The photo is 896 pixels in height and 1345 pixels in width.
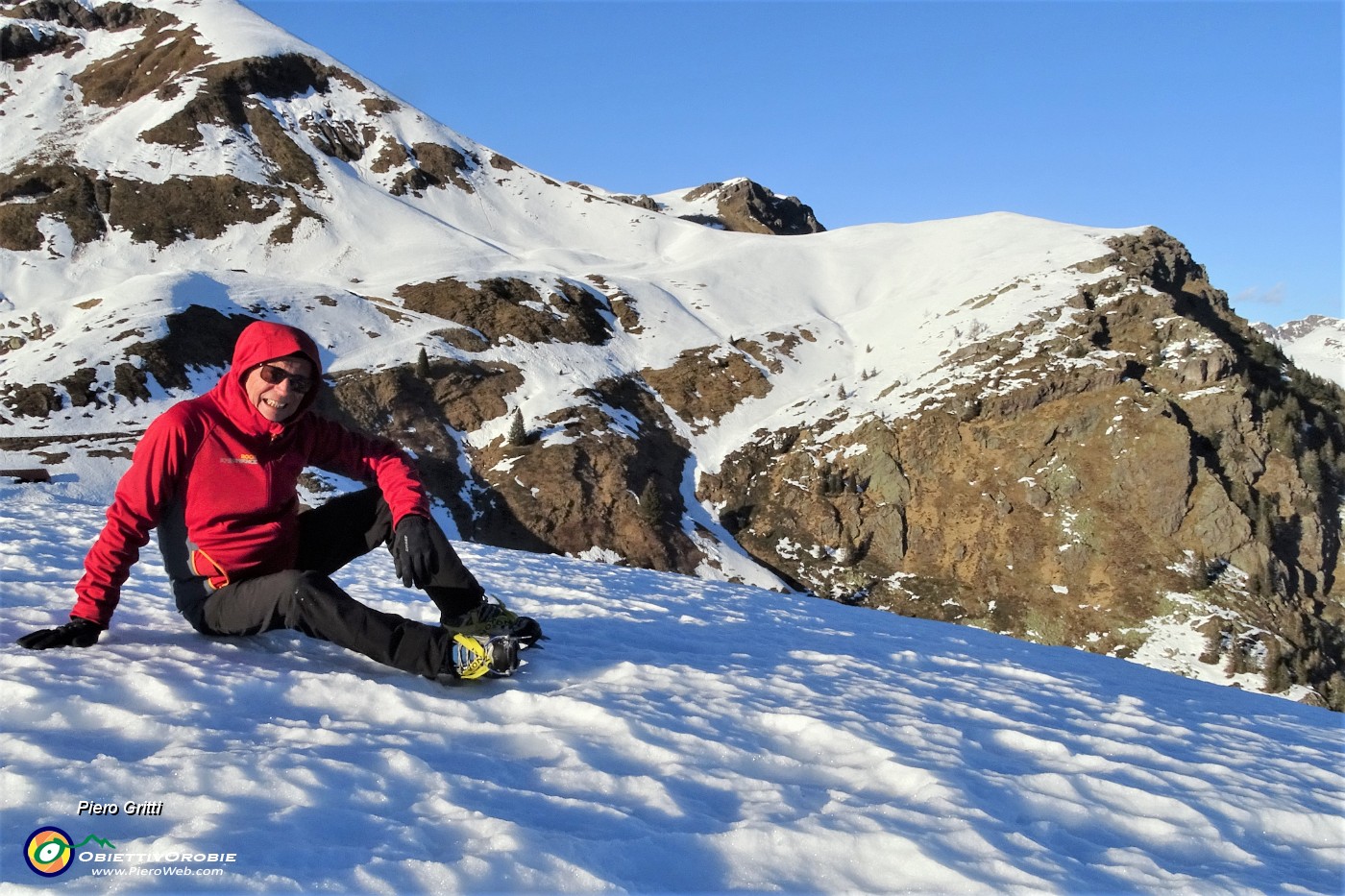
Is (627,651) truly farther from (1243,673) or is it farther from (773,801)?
(1243,673)

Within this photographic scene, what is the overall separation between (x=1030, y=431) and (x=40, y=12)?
9128cm

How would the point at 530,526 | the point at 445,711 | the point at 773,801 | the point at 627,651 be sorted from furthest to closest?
the point at 530,526, the point at 627,651, the point at 445,711, the point at 773,801

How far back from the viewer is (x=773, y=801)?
10.8ft

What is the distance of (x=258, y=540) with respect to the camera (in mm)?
4586

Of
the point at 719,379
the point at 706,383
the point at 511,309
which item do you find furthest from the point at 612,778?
the point at 511,309

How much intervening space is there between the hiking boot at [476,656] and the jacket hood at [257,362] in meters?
1.63

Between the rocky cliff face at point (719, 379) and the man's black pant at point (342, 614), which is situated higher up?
the rocky cliff face at point (719, 379)

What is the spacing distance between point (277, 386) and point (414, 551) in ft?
3.99

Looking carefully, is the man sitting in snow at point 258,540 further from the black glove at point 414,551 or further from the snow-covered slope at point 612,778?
the snow-covered slope at point 612,778

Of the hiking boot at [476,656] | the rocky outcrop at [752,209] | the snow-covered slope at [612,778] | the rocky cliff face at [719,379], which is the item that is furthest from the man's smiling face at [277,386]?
the rocky outcrop at [752,209]

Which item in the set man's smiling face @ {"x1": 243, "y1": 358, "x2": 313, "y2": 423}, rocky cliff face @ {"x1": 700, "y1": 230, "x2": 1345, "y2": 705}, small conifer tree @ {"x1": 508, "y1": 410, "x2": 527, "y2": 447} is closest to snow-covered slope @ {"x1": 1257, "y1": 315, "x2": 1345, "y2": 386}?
rocky cliff face @ {"x1": 700, "y1": 230, "x2": 1345, "y2": 705}

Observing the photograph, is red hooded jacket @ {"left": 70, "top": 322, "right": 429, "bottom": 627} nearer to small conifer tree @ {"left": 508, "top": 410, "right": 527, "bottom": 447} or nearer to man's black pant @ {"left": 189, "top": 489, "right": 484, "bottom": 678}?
man's black pant @ {"left": 189, "top": 489, "right": 484, "bottom": 678}

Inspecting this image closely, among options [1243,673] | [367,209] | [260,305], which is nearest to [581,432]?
[260,305]

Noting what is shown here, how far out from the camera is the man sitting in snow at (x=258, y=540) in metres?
4.26
